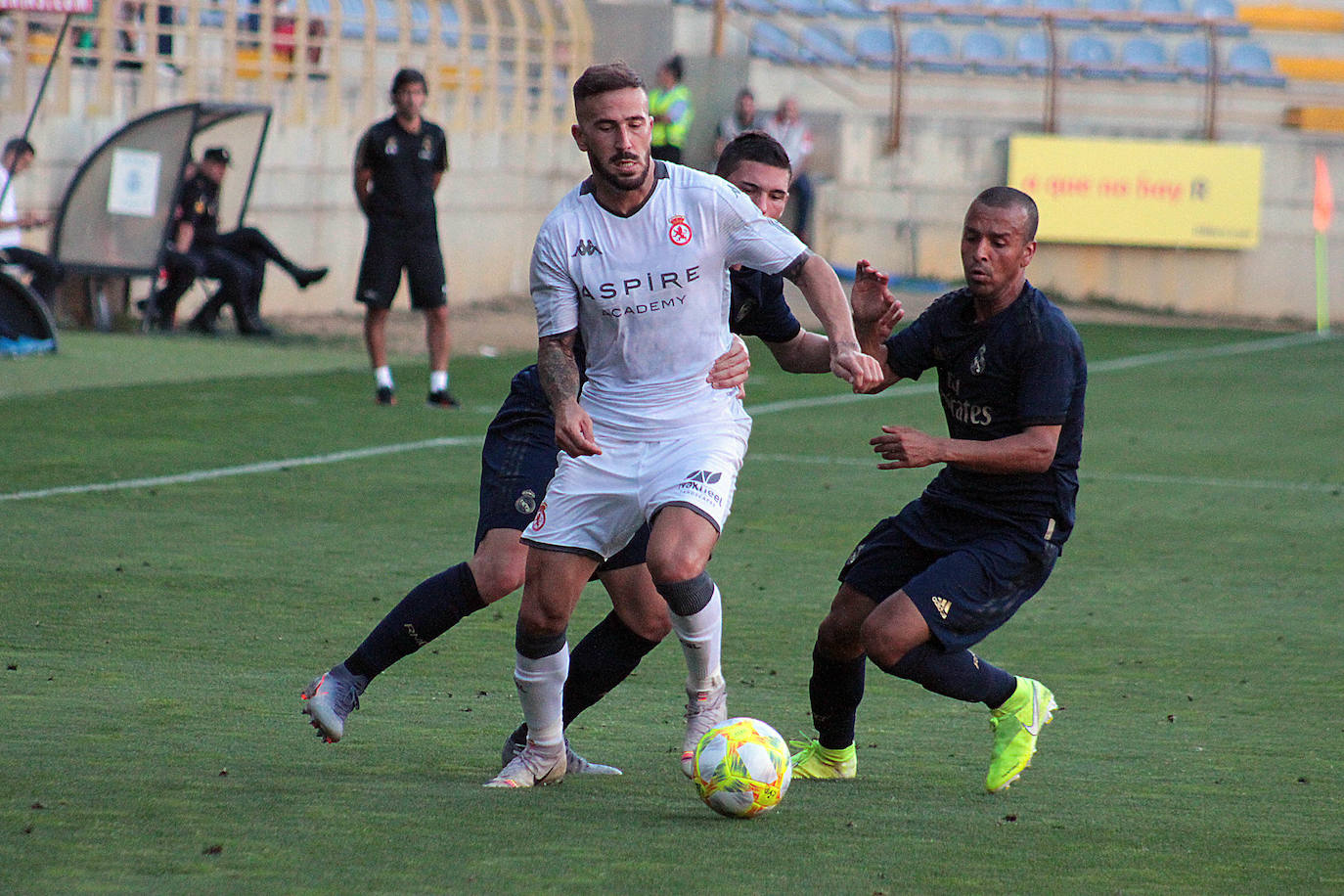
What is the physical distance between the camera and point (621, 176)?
4.90m

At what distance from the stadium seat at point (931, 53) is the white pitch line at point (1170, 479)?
1886 cm

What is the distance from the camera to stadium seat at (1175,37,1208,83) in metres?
29.6

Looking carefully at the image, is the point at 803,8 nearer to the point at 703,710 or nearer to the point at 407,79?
the point at 407,79

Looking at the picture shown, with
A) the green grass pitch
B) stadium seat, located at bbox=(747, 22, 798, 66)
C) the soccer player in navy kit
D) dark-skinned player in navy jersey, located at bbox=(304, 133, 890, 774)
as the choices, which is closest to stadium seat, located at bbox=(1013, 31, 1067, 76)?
stadium seat, located at bbox=(747, 22, 798, 66)

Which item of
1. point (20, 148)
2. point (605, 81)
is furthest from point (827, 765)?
point (20, 148)

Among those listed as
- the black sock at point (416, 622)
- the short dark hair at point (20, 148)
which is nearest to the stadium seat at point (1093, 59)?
the short dark hair at point (20, 148)

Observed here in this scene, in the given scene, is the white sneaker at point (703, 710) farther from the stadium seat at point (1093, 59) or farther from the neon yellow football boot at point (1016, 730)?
the stadium seat at point (1093, 59)

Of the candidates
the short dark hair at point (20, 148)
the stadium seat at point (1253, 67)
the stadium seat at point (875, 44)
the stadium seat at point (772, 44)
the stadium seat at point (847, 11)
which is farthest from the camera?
the stadium seat at point (847, 11)

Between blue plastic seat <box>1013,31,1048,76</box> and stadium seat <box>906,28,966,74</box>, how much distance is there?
98 centimetres

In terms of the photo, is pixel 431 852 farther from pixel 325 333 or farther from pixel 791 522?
pixel 325 333

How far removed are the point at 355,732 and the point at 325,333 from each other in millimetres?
14186

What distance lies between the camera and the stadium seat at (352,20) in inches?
898

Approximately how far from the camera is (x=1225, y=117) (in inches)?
1150

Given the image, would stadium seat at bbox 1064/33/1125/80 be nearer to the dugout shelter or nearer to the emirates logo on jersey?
the dugout shelter
